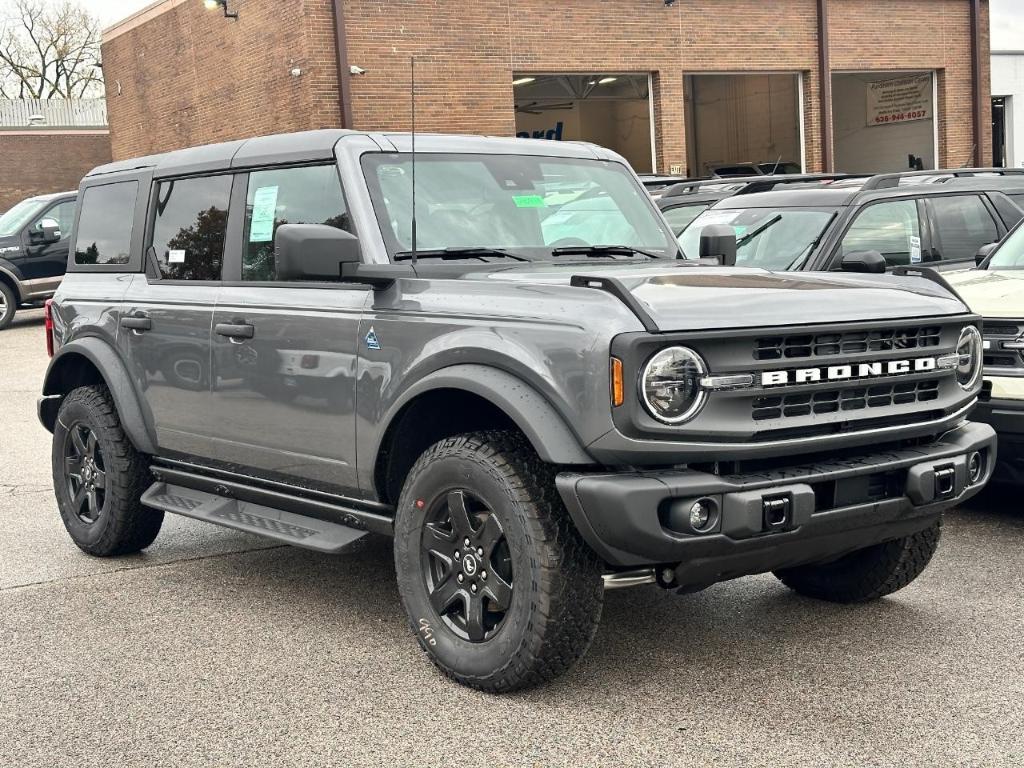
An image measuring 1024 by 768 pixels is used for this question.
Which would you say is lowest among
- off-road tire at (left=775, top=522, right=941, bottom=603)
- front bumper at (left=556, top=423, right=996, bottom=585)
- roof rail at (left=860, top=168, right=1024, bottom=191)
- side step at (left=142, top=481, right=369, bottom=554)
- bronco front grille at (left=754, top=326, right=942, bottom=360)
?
off-road tire at (left=775, top=522, right=941, bottom=603)

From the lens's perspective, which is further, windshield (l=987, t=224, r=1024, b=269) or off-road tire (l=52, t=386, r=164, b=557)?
windshield (l=987, t=224, r=1024, b=269)

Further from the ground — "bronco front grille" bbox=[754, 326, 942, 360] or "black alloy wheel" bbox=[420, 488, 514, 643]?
"bronco front grille" bbox=[754, 326, 942, 360]

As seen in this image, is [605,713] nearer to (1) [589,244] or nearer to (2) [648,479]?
(2) [648,479]

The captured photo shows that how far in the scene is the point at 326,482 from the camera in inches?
197

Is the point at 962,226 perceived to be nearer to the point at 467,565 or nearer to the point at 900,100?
the point at 467,565

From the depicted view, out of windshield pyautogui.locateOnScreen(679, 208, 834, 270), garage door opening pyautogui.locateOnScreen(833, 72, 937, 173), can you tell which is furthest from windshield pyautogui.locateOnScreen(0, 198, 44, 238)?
garage door opening pyautogui.locateOnScreen(833, 72, 937, 173)

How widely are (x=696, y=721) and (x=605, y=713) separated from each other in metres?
0.30

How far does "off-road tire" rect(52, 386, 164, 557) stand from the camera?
6164 mm

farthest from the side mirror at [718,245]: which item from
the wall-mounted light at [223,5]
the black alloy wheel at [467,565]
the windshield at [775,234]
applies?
the wall-mounted light at [223,5]

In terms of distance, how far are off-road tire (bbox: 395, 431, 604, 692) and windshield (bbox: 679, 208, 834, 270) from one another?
436 cm

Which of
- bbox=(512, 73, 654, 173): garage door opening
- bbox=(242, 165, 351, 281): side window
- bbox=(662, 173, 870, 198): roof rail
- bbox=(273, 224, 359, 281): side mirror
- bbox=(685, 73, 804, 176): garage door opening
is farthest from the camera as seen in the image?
bbox=(685, 73, 804, 176): garage door opening

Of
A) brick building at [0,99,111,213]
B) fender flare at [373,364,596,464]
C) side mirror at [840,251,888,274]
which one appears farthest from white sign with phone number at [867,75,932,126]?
fender flare at [373,364,596,464]

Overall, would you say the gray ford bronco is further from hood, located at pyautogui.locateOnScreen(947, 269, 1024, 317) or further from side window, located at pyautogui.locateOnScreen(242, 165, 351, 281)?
hood, located at pyautogui.locateOnScreen(947, 269, 1024, 317)

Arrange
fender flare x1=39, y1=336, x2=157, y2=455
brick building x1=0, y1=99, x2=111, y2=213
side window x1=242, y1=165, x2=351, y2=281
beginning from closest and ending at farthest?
side window x1=242, y1=165, x2=351, y2=281
fender flare x1=39, y1=336, x2=157, y2=455
brick building x1=0, y1=99, x2=111, y2=213
